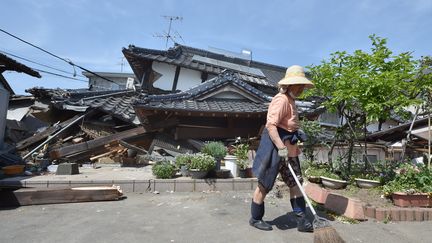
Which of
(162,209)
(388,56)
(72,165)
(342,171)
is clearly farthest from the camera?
(72,165)

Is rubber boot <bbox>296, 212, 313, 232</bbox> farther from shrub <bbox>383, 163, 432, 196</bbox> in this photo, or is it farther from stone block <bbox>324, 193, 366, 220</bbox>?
shrub <bbox>383, 163, 432, 196</bbox>

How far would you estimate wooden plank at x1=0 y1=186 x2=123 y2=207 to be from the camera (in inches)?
192

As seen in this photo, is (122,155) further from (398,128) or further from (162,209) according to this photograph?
(398,128)

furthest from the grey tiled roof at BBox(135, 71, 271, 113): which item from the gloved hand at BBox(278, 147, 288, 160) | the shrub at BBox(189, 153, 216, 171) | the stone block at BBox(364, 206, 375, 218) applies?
the gloved hand at BBox(278, 147, 288, 160)

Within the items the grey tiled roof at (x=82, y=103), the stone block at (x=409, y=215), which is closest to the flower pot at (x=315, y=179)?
the stone block at (x=409, y=215)

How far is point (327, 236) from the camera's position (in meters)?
3.01

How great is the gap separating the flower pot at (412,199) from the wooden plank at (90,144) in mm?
7353

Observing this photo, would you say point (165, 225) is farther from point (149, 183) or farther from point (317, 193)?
point (317, 193)

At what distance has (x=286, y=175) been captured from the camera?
4.04 meters

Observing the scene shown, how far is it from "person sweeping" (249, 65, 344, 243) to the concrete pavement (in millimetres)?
252

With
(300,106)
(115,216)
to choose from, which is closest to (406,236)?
(115,216)

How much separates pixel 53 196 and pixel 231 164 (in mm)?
4036

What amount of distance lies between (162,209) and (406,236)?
3709 mm

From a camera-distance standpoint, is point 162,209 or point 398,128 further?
point 398,128
